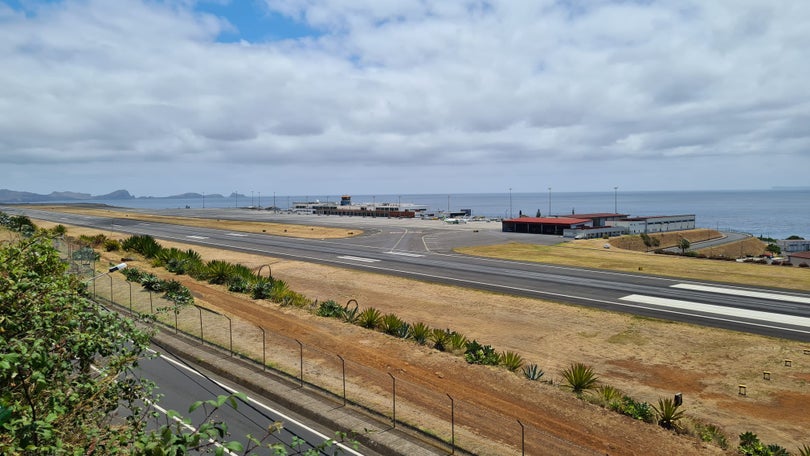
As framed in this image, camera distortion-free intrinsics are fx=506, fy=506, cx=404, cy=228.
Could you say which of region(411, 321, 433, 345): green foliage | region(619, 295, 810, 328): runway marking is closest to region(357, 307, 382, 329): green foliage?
region(411, 321, 433, 345): green foliage

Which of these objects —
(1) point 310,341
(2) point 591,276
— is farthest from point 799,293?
A: (1) point 310,341

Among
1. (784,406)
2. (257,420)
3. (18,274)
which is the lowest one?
(784,406)

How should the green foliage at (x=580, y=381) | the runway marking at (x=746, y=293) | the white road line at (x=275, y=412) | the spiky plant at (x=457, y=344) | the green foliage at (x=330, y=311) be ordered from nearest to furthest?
the white road line at (x=275, y=412) < the green foliage at (x=580, y=381) < the spiky plant at (x=457, y=344) < the green foliage at (x=330, y=311) < the runway marking at (x=746, y=293)

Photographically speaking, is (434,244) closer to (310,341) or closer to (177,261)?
(177,261)

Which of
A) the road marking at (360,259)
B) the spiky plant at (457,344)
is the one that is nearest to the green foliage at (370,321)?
the spiky plant at (457,344)

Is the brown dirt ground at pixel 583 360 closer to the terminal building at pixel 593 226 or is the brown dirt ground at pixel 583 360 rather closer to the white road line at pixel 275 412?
the white road line at pixel 275 412

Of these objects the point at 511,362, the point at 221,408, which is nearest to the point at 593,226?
the point at 511,362
